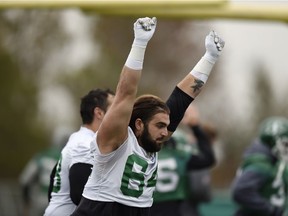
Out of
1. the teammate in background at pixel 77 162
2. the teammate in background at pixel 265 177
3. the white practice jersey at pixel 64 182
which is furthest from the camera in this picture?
the teammate in background at pixel 265 177

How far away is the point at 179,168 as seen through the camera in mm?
11820

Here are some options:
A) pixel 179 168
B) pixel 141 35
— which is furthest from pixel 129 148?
pixel 179 168

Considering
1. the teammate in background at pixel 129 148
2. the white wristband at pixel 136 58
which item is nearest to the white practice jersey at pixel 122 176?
the teammate in background at pixel 129 148

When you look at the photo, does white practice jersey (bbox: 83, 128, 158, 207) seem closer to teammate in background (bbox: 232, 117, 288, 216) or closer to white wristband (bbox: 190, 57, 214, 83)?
white wristband (bbox: 190, 57, 214, 83)

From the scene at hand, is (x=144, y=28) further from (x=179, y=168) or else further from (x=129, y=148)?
(x=179, y=168)

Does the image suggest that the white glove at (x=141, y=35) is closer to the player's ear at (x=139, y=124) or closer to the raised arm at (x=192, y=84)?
the player's ear at (x=139, y=124)

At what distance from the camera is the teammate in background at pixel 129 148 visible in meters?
7.63

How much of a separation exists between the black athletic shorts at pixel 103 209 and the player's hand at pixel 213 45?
122 cm

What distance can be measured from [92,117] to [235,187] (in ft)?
9.60

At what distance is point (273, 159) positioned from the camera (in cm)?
1195

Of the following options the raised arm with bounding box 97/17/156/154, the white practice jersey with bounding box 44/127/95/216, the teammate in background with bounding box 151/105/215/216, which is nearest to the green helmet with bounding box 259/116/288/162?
the teammate in background with bounding box 151/105/215/216

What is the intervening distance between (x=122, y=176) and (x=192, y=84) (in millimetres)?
1009

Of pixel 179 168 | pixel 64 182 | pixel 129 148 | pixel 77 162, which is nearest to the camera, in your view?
pixel 129 148

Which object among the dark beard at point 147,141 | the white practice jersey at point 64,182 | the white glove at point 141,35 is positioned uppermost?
the white glove at point 141,35
